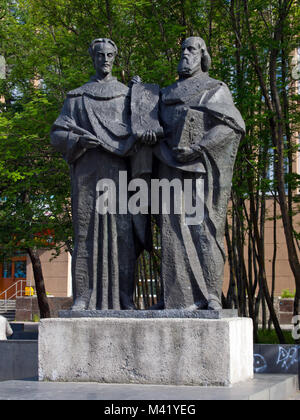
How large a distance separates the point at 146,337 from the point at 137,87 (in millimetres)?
2612

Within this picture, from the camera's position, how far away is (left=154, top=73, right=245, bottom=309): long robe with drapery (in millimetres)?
6715

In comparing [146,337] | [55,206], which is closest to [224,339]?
[146,337]

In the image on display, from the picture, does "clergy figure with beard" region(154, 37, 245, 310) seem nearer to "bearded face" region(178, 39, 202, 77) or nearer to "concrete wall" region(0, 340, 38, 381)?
"bearded face" region(178, 39, 202, 77)

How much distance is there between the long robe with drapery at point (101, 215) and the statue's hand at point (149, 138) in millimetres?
95

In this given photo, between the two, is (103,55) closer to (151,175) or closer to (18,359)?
(151,175)

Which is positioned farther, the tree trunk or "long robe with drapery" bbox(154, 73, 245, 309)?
the tree trunk

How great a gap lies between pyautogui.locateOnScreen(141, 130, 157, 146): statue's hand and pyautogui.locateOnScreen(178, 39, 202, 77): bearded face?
761mm

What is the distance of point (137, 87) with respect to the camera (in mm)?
7320

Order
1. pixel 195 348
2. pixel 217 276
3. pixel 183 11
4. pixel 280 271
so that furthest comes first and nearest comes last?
pixel 280 271
pixel 183 11
pixel 217 276
pixel 195 348

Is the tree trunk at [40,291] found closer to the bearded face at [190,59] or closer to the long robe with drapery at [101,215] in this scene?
the long robe with drapery at [101,215]

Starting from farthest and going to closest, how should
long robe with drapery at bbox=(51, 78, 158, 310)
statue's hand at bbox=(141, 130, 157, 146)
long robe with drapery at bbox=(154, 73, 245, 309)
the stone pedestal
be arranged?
1. long robe with drapery at bbox=(51, 78, 158, 310)
2. statue's hand at bbox=(141, 130, 157, 146)
3. long robe with drapery at bbox=(154, 73, 245, 309)
4. the stone pedestal

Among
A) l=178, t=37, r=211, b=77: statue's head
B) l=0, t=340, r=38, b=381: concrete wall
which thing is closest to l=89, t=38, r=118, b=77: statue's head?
l=178, t=37, r=211, b=77: statue's head

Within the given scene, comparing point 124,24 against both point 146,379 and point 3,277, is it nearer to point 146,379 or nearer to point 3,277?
point 146,379

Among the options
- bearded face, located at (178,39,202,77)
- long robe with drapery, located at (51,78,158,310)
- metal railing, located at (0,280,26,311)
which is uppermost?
bearded face, located at (178,39,202,77)
